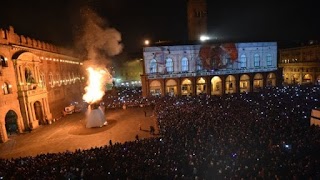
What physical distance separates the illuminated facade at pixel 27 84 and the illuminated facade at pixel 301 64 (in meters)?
55.2

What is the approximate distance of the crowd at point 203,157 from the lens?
12.9 m

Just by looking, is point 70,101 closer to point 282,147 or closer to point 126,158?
point 126,158

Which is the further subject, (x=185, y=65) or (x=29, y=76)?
(x=185, y=65)

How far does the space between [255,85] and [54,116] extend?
43.8 m

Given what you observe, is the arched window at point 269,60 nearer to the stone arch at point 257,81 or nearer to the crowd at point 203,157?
the stone arch at point 257,81

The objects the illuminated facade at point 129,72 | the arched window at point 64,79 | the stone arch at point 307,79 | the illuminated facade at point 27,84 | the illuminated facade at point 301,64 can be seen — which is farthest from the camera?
the illuminated facade at point 129,72

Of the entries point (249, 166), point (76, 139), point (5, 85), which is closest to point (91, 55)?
point (5, 85)

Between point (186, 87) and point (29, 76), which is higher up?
point (29, 76)

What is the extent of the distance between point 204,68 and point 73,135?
105ft

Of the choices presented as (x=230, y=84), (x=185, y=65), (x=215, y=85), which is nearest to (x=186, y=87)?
(x=185, y=65)

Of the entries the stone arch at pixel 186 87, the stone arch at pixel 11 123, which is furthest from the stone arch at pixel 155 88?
the stone arch at pixel 11 123

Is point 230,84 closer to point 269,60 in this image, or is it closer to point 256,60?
point 256,60

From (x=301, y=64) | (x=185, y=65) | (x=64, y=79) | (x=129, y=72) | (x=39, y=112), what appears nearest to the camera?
(x=39, y=112)

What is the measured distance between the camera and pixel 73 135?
2603cm
